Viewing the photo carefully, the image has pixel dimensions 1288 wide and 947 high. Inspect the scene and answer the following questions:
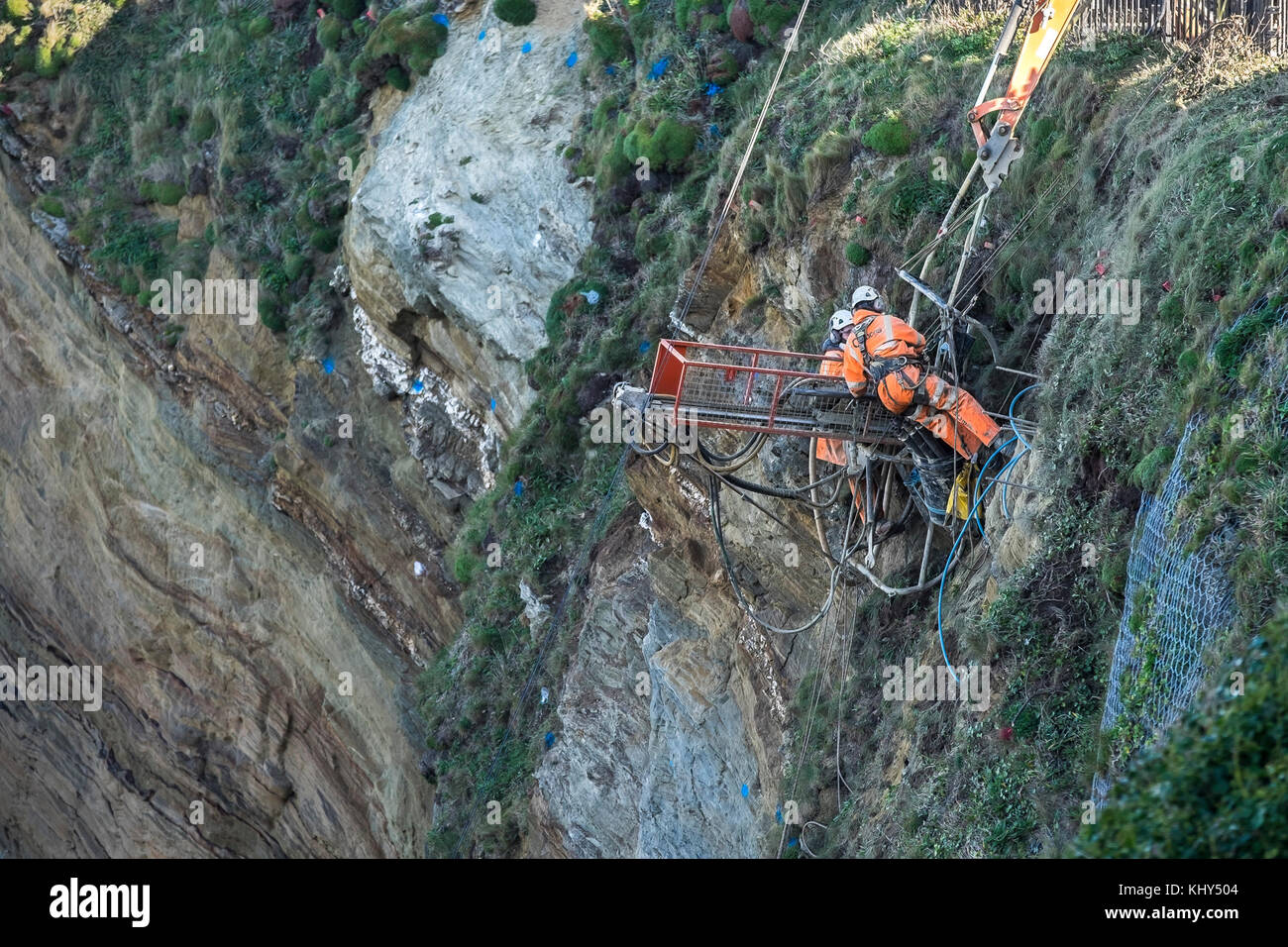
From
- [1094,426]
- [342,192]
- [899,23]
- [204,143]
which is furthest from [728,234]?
[204,143]

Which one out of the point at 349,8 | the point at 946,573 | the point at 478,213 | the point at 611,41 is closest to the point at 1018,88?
the point at 946,573

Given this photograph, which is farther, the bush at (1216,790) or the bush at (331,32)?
the bush at (331,32)

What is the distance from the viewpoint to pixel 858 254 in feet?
55.3

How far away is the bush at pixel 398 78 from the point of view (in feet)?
92.2

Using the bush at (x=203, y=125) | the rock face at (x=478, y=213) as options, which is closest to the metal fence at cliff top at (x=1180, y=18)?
the rock face at (x=478, y=213)

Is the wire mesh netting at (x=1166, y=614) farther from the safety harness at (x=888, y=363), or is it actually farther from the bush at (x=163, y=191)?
the bush at (x=163, y=191)

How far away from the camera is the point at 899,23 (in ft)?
63.3

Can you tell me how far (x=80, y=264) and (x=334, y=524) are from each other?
9.08 metres

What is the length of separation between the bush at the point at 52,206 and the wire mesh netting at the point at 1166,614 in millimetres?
27772

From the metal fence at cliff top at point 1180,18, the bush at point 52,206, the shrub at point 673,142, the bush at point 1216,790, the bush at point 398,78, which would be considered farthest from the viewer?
the bush at point 52,206

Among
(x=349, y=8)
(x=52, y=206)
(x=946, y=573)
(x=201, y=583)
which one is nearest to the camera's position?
(x=946, y=573)

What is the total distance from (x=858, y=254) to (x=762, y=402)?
2.67 metres

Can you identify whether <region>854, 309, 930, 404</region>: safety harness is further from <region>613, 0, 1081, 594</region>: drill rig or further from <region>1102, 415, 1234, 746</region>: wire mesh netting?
<region>1102, 415, 1234, 746</region>: wire mesh netting

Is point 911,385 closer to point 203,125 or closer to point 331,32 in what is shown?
point 331,32
